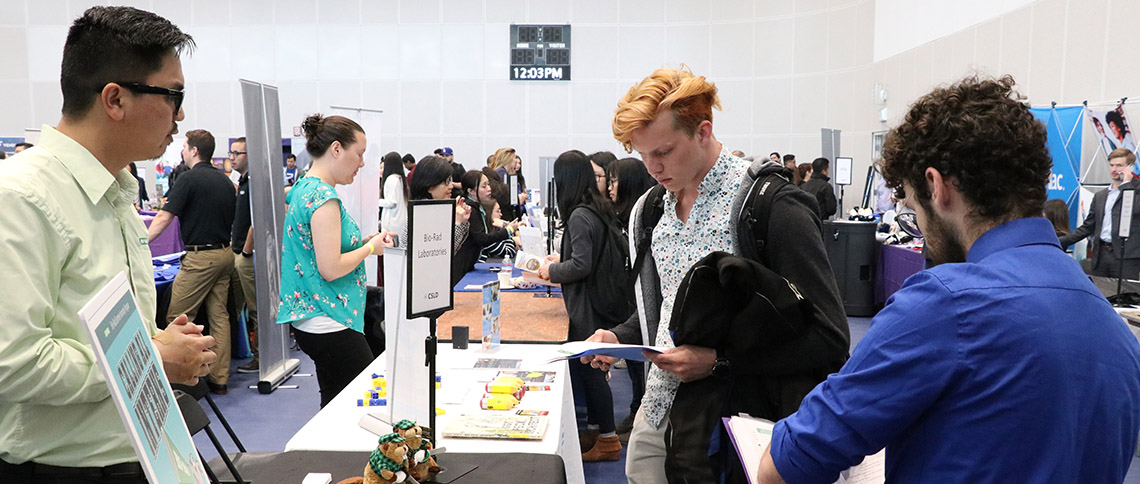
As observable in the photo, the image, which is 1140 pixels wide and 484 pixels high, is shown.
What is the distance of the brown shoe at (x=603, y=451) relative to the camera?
400 cm

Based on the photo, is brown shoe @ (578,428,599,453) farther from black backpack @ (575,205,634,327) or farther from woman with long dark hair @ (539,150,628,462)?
black backpack @ (575,205,634,327)

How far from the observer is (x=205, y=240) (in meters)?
5.06

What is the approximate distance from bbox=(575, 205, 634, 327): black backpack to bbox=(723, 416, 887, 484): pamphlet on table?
228 centimetres

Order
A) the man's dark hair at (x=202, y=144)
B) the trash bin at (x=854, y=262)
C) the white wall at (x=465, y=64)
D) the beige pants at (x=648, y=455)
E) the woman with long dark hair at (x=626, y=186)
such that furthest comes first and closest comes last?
the white wall at (x=465, y=64)
the trash bin at (x=854, y=262)
the man's dark hair at (x=202, y=144)
the woman with long dark hair at (x=626, y=186)
the beige pants at (x=648, y=455)

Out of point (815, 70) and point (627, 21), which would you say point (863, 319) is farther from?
point (627, 21)

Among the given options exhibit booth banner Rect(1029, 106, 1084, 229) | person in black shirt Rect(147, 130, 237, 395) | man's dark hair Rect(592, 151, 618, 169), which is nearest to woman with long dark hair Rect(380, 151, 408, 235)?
person in black shirt Rect(147, 130, 237, 395)

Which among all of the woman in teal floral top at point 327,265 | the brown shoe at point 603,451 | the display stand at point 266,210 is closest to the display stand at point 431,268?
the woman in teal floral top at point 327,265

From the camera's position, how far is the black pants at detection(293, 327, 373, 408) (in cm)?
291

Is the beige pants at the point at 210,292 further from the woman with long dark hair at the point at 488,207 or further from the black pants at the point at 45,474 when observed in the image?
the black pants at the point at 45,474

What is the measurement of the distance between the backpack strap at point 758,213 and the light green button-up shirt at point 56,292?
1148 mm

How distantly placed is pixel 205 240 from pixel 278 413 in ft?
4.15

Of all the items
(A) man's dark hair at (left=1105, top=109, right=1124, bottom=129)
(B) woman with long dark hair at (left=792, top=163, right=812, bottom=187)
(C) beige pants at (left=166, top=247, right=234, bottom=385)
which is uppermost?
(A) man's dark hair at (left=1105, top=109, right=1124, bottom=129)

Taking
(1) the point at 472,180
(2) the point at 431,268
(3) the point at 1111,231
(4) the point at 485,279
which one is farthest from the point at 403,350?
(1) the point at 472,180

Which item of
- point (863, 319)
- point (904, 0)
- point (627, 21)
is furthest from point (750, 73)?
point (863, 319)
